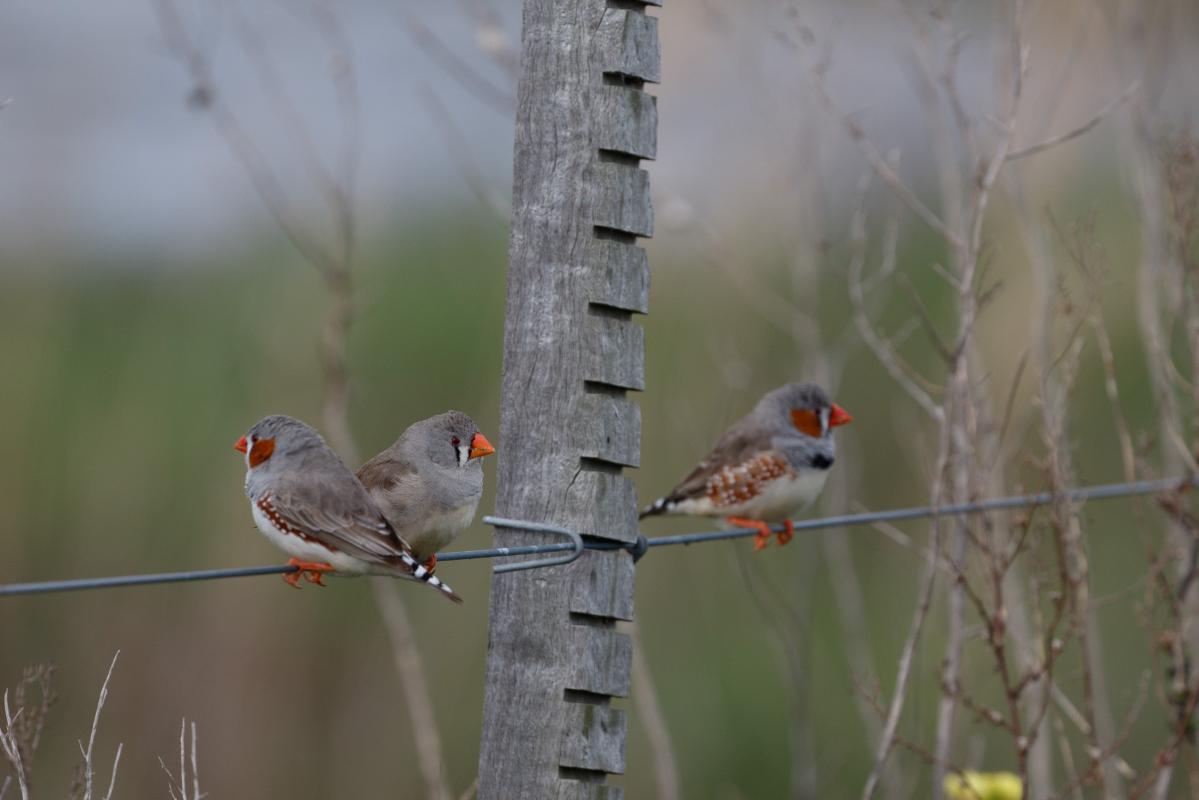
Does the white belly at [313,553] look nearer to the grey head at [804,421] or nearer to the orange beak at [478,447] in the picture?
the orange beak at [478,447]

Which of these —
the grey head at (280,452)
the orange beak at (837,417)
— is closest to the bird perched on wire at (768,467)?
the orange beak at (837,417)

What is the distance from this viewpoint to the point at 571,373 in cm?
327

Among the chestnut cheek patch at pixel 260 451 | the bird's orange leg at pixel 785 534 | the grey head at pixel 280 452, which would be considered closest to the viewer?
the grey head at pixel 280 452

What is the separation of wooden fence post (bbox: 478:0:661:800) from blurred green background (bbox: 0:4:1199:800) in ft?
7.71

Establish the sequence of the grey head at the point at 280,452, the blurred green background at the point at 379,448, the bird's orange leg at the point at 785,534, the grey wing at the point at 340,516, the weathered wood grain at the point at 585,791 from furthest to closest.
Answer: the blurred green background at the point at 379,448, the bird's orange leg at the point at 785,534, the grey head at the point at 280,452, the grey wing at the point at 340,516, the weathered wood grain at the point at 585,791

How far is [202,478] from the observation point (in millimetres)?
6465

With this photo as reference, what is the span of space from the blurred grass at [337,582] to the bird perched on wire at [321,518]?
1.59 metres

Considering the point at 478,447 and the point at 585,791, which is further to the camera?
the point at 478,447

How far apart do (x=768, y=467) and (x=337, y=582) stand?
2018 millimetres

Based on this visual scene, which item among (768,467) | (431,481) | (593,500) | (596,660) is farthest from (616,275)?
(768,467)

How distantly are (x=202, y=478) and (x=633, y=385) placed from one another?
11.8 feet

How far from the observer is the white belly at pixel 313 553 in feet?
12.3

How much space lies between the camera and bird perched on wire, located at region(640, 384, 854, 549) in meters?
5.36

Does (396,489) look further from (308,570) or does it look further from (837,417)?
(837,417)
